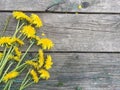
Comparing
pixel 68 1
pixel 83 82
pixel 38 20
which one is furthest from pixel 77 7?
pixel 83 82

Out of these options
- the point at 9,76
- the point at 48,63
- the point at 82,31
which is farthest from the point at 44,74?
the point at 82,31

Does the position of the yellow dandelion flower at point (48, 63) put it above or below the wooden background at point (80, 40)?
below

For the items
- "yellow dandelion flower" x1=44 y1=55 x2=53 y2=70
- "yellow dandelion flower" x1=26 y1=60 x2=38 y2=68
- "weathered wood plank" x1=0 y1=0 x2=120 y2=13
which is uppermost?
"weathered wood plank" x1=0 y1=0 x2=120 y2=13

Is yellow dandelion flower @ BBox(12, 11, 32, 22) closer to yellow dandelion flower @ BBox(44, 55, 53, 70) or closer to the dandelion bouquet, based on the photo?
the dandelion bouquet

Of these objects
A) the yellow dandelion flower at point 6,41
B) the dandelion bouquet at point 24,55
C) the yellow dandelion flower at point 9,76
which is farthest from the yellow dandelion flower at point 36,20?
the yellow dandelion flower at point 9,76

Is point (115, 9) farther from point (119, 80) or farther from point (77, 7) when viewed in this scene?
point (119, 80)

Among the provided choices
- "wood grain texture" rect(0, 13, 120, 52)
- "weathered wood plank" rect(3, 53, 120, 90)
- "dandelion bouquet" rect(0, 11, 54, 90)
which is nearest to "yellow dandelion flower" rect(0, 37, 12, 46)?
"dandelion bouquet" rect(0, 11, 54, 90)

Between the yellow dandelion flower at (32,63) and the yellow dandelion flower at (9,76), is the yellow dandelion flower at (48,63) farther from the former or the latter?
the yellow dandelion flower at (9,76)
